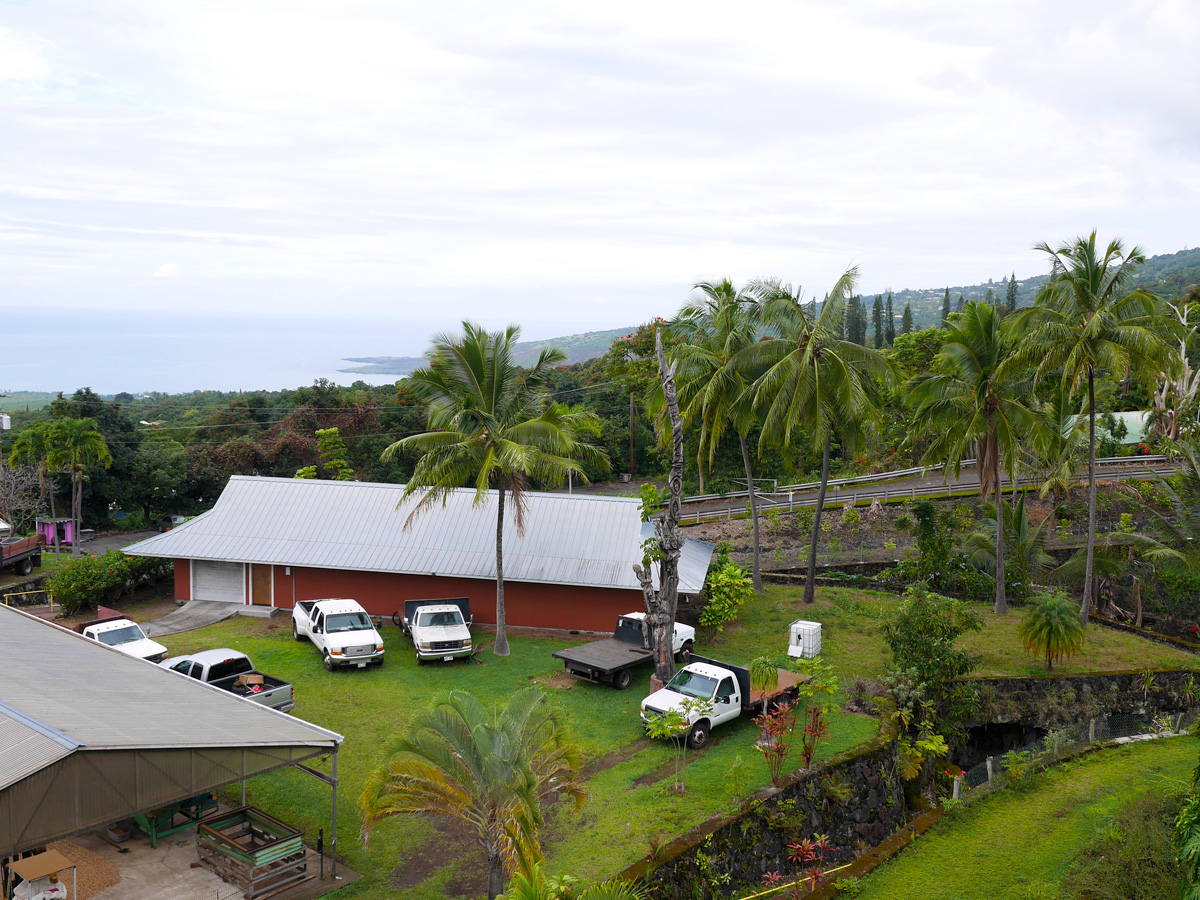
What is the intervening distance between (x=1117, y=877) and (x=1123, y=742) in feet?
21.9

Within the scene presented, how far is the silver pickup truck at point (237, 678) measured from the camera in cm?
1650

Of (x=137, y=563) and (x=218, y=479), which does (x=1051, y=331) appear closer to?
(x=137, y=563)

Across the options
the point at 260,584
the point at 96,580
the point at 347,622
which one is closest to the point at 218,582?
the point at 260,584

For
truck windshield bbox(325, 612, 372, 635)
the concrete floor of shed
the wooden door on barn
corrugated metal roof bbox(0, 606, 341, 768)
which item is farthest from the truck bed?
the wooden door on barn

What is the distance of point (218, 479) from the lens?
5372 centimetres

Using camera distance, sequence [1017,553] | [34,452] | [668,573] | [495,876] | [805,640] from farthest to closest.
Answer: [34,452]
[1017,553]
[805,640]
[668,573]
[495,876]

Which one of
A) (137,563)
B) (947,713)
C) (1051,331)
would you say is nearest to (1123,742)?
(947,713)

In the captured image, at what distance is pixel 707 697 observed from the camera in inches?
645

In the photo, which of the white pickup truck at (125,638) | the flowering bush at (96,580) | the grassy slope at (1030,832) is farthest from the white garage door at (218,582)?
the grassy slope at (1030,832)

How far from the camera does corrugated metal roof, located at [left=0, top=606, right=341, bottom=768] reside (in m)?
9.88

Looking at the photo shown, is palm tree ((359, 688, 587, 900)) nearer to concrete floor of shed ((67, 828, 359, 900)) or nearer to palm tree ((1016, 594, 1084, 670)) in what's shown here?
concrete floor of shed ((67, 828, 359, 900))

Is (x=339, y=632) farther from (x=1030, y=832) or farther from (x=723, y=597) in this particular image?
(x=1030, y=832)

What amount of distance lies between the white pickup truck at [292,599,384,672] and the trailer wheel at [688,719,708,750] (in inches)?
339

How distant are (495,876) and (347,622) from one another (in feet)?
37.6
